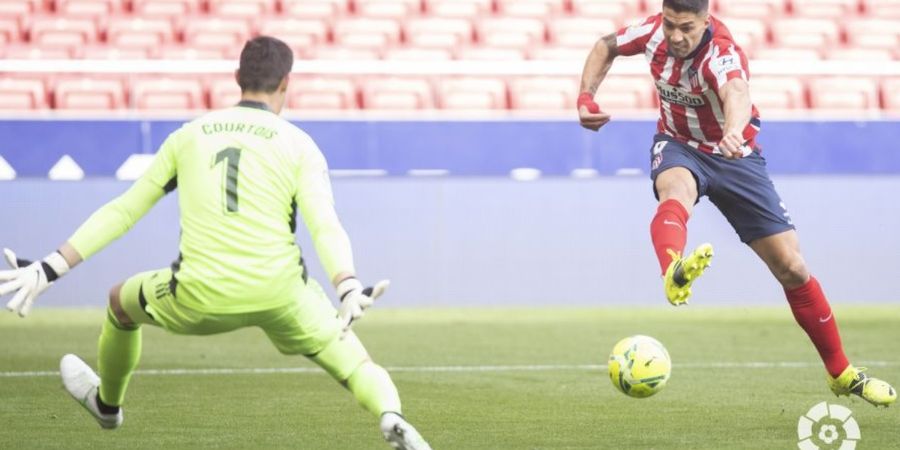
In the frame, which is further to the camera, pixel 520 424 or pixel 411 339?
pixel 411 339

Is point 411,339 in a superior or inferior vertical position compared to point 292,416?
inferior

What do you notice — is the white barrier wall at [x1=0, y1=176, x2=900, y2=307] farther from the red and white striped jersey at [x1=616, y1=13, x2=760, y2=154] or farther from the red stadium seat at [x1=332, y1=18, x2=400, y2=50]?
the red and white striped jersey at [x1=616, y1=13, x2=760, y2=154]

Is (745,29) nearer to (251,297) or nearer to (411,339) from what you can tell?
(411,339)

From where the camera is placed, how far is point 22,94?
13.0 meters

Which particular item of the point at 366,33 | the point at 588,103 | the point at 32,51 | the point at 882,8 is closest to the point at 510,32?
the point at 366,33

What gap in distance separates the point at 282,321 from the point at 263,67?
0.91 m

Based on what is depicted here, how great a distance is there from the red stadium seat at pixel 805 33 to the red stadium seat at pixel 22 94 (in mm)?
8246

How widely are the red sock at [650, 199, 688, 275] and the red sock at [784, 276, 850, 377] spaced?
0.92m

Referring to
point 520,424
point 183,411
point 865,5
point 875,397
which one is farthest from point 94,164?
point 865,5

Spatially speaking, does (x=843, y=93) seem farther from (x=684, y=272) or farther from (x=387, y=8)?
(x=684, y=272)

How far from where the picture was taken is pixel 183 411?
7414 mm

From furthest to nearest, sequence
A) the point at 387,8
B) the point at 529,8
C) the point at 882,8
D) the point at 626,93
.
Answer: the point at 882,8 → the point at 529,8 → the point at 387,8 → the point at 626,93

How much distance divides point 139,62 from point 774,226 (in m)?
6.79

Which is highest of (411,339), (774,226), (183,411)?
(774,226)
